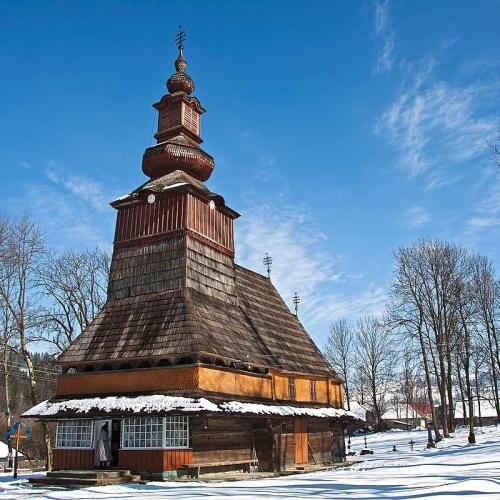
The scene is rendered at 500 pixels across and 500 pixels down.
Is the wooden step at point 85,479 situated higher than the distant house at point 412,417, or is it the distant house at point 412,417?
the wooden step at point 85,479

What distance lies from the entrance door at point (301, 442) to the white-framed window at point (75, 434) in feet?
33.4

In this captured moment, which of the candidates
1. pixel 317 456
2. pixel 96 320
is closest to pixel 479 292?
pixel 317 456

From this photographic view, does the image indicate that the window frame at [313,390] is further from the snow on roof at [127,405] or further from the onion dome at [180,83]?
the onion dome at [180,83]

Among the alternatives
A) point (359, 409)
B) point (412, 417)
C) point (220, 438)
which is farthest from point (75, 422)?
point (412, 417)

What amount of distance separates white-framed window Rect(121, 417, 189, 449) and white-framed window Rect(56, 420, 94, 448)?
1848 mm

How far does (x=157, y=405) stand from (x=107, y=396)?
3049mm

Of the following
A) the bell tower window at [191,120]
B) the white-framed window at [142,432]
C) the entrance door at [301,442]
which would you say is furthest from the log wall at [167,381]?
the bell tower window at [191,120]

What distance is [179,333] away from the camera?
20.9m

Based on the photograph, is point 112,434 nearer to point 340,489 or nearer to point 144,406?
point 144,406

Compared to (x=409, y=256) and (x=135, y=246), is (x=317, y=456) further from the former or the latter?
(x=409, y=256)

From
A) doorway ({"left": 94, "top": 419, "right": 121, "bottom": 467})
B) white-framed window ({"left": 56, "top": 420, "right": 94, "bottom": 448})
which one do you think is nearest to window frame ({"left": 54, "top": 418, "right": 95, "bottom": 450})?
white-framed window ({"left": 56, "top": 420, "right": 94, "bottom": 448})

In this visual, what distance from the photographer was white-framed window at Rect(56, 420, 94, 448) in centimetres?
2083

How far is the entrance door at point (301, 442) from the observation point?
26.4 meters

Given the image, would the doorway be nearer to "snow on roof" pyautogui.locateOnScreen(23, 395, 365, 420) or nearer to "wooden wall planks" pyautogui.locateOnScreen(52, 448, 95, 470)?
"wooden wall planks" pyautogui.locateOnScreen(52, 448, 95, 470)
